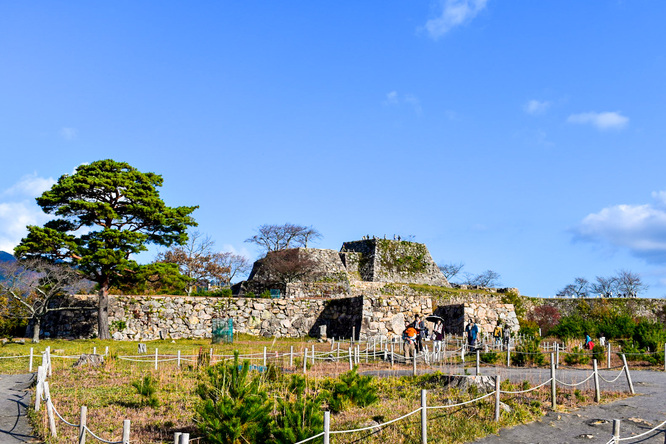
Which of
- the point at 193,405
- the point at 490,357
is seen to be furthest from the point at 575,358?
the point at 193,405

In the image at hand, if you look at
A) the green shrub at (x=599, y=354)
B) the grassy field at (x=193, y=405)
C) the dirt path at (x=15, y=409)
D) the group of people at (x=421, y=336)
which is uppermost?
the group of people at (x=421, y=336)

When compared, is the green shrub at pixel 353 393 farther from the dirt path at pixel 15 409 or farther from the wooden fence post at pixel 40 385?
the wooden fence post at pixel 40 385

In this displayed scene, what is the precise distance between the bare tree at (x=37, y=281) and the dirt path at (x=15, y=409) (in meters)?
10.3

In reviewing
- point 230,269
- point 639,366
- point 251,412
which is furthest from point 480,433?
point 230,269

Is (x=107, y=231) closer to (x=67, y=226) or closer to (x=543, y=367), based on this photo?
(x=67, y=226)

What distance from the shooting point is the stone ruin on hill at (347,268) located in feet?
151

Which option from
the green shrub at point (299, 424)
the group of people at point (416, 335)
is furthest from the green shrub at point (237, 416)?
the group of people at point (416, 335)

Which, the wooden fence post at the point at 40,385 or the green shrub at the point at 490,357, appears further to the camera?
the green shrub at the point at 490,357

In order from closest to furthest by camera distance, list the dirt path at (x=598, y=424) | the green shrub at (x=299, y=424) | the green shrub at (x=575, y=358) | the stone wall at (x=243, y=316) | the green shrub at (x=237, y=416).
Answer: the green shrub at (x=299, y=424)
the green shrub at (x=237, y=416)
the dirt path at (x=598, y=424)
the green shrub at (x=575, y=358)
the stone wall at (x=243, y=316)

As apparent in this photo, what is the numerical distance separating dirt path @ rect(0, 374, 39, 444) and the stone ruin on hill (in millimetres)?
24793

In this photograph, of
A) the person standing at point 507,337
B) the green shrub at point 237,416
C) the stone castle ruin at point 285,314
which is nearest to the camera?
the green shrub at point 237,416

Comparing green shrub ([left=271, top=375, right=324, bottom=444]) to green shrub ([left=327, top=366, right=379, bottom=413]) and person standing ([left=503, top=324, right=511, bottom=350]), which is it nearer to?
green shrub ([left=327, top=366, right=379, bottom=413])

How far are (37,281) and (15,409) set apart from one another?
18.7 m

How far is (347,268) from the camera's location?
51.1 metres
